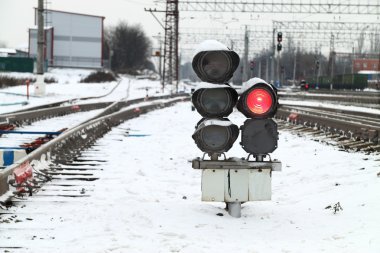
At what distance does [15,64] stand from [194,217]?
7052 centimetres

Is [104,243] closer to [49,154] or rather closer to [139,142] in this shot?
[49,154]

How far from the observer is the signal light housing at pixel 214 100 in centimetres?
559

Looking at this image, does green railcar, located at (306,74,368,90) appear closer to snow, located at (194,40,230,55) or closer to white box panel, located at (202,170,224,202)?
snow, located at (194,40,230,55)

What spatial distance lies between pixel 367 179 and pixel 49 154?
15.3ft

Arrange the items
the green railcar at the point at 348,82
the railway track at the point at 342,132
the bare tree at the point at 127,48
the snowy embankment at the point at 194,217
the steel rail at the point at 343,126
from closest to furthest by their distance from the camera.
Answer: the snowy embankment at the point at 194,217 < the railway track at the point at 342,132 < the steel rail at the point at 343,126 < the green railcar at the point at 348,82 < the bare tree at the point at 127,48

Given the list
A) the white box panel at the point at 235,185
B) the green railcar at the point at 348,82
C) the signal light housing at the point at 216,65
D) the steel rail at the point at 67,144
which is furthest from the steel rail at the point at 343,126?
the green railcar at the point at 348,82

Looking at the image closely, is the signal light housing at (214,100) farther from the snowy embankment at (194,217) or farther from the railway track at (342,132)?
the railway track at (342,132)

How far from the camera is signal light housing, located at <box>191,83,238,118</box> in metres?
5.59

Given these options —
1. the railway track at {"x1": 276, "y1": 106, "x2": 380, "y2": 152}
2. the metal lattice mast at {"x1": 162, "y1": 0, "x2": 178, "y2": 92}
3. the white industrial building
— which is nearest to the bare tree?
the white industrial building

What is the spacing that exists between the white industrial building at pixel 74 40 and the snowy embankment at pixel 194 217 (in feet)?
261

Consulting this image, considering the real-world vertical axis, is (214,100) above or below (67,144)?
above

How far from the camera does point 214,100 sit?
561 centimetres

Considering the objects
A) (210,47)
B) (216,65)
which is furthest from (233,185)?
(210,47)

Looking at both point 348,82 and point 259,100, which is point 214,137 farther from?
point 348,82
